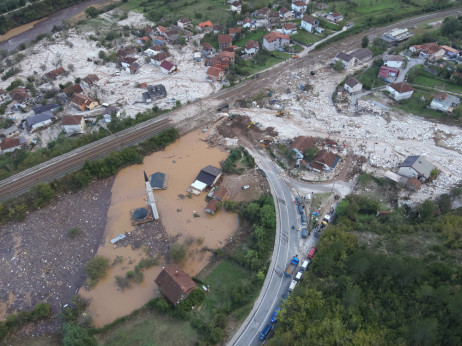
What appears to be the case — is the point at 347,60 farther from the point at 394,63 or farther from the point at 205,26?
the point at 205,26

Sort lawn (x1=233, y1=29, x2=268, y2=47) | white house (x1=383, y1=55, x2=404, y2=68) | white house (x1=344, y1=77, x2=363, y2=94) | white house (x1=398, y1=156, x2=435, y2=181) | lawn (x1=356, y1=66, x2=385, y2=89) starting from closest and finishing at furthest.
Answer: white house (x1=398, y1=156, x2=435, y2=181) → white house (x1=344, y1=77, x2=363, y2=94) → lawn (x1=356, y1=66, x2=385, y2=89) → white house (x1=383, y1=55, x2=404, y2=68) → lawn (x1=233, y1=29, x2=268, y2=47)

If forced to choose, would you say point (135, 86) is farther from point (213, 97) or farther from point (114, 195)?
point (114, 195)

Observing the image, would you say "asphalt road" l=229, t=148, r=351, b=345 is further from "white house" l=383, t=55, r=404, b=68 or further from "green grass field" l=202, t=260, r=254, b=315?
"white house" l=383, t=55, r=404, b=68

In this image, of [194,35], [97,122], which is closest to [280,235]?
[97,122]

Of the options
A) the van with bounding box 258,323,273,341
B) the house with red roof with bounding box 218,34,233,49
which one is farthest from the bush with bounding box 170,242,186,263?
the house with red roof with bounding box 218,34,233,49

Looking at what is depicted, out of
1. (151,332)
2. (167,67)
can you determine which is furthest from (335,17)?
(151,332)
